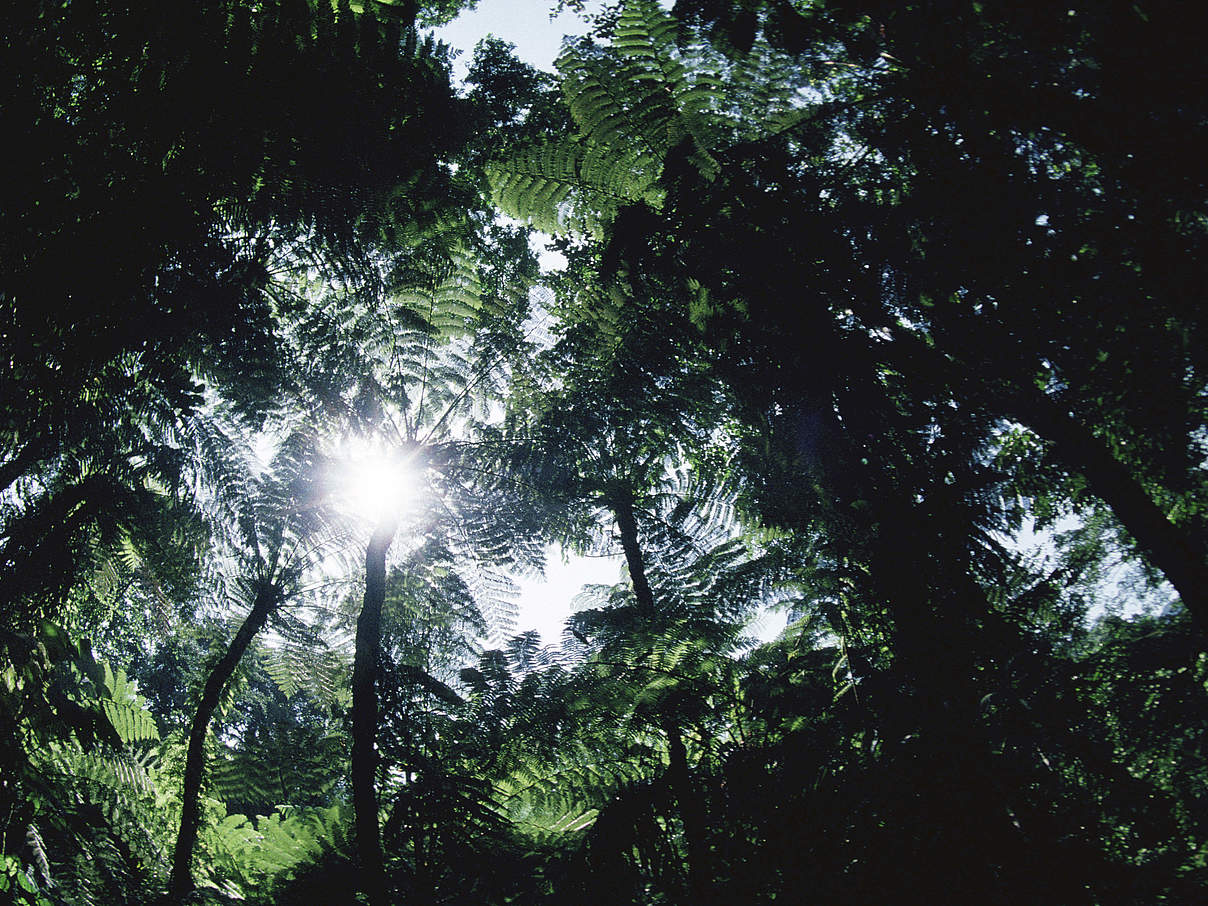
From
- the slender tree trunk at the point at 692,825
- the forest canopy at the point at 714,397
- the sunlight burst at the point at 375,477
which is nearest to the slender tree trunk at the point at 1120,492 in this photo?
the forest canopy at the point at 714,397

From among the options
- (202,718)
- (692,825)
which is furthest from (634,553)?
(202,718)

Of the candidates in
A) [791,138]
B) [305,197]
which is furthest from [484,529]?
[791,138]

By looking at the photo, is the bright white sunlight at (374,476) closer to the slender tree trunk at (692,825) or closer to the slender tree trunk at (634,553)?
the slender tree trunk at (634,553)

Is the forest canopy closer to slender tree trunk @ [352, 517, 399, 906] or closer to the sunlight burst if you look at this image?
slender tree trunk @ [352, 517, 399, 906]

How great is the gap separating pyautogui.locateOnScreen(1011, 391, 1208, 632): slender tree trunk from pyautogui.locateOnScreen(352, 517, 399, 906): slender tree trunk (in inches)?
114

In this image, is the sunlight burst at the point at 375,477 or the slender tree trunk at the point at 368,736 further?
the sunlight burst at the point at 375,477

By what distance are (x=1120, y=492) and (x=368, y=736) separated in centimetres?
319

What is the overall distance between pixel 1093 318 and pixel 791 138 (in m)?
1.29

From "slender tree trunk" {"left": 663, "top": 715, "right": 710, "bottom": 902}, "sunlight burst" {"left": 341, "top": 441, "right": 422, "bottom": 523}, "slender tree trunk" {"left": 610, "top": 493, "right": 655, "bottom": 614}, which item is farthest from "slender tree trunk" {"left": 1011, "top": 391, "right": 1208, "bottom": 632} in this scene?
"sunlight burst" {"left": 341, "top": 441, "right": 422, "bottom": 523}

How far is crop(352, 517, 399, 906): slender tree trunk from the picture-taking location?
86.4 inches

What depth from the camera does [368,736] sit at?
2.45 metres

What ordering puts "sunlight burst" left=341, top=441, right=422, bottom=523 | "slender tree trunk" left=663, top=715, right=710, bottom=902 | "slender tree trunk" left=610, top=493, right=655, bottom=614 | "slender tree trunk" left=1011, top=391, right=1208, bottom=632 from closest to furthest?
"slender tree trunk" left=663, top=715, right=710, bottom=902
"slender tree trunk" left=1011, top=391, right=1208, bottom=632
"sunlight burst" left=341, top=441, right=422, bottom=523
"slender tree trunk" left=610, top=493, right=655, bottom=614

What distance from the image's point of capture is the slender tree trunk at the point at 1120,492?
73.5 inches

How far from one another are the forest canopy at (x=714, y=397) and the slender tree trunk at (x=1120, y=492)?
0.05 feet
